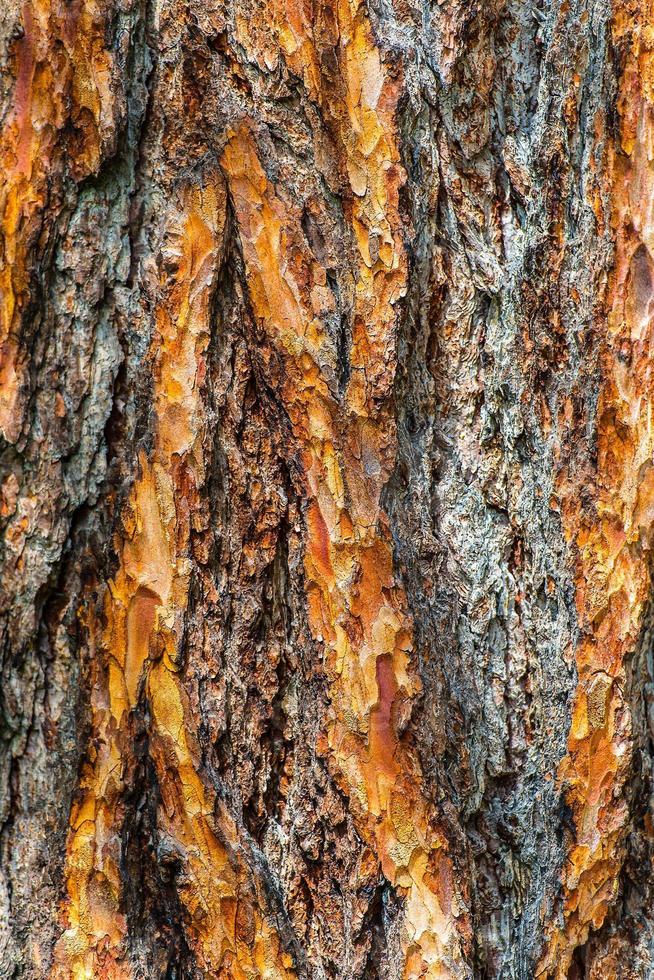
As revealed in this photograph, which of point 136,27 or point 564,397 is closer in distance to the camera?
point 136,27

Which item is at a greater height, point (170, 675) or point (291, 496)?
point (291, 496)

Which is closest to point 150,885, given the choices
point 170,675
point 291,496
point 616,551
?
Result: point 170,675

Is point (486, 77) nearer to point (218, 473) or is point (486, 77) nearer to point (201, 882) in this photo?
point (218, 473)

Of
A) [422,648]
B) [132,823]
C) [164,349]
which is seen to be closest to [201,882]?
[132,823]

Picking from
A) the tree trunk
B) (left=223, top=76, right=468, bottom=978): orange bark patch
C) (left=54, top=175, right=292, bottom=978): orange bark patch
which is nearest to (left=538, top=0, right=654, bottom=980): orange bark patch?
the tree trunk

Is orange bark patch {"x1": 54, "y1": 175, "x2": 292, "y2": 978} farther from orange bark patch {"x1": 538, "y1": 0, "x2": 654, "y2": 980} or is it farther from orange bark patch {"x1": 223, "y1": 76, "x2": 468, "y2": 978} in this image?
orange bark patch {"x1": 538, "y1": 0, "x2": 654, "y2": 980}

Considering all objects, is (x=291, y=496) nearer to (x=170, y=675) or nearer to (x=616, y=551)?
(x=170, y=675)

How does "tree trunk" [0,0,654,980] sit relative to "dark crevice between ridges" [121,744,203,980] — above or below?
above

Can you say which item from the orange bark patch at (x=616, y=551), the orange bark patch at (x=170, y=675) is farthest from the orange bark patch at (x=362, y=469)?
the orange bark patch at (x=616, y=551)
